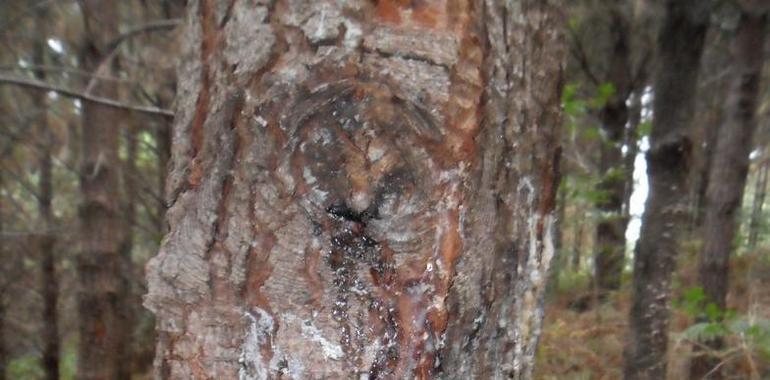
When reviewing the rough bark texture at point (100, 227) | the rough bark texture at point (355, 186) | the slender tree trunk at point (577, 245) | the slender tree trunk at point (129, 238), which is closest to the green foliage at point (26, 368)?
the slender tree trunk at point (129, 238)

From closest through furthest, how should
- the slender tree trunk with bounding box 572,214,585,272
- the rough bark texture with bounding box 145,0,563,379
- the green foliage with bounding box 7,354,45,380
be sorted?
the rough bark texture with bounding box 145,0,563,379 → the green foliage with bounding box 7,354,45,380 → the slender tree trunk with bounding box 572,214,585,272

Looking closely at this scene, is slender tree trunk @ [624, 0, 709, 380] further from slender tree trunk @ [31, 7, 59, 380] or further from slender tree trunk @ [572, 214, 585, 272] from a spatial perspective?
slender tree trunk @ [31, 7, 59, 380]

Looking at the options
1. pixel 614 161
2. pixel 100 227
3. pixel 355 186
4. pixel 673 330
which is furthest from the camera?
pixel 614 161

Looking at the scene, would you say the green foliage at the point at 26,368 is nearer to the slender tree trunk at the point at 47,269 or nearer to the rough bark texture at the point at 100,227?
the slender tree trunk at the point at 47,269

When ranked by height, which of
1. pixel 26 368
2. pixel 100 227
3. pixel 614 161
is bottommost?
pixel 26 368

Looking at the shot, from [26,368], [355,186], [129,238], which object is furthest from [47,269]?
[355,186]

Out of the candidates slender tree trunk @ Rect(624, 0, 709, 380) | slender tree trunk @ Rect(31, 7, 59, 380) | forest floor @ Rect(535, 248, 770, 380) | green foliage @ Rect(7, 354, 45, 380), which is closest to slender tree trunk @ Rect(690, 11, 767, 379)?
forest floor @ Rect(535, 248, 770, 380)

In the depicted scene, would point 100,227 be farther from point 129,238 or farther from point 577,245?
point 577,245

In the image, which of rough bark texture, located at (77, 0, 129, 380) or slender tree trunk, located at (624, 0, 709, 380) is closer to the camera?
slender tree trunk, located at (624, 0, 709, 380)
